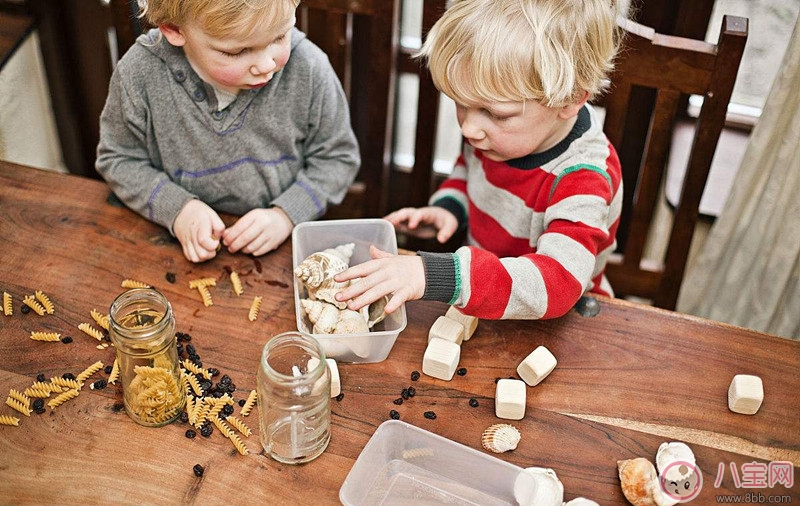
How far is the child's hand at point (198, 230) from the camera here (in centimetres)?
125

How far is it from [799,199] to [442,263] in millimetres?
851

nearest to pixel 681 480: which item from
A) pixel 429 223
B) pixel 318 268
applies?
pixel 318 268

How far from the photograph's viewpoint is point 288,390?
936 mm

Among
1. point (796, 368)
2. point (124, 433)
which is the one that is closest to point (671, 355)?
point (796, 368)

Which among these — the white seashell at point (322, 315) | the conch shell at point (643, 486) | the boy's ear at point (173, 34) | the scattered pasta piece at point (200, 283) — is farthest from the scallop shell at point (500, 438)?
the boy's ear at point (173, 34)

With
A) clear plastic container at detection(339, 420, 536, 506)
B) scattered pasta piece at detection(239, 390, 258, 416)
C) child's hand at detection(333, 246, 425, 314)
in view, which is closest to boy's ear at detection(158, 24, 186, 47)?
child's hand at detection(333, 246, 425, 314)

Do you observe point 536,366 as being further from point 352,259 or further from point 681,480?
point 352,259

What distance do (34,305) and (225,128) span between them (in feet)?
1.51

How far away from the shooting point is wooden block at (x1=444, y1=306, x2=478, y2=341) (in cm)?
113

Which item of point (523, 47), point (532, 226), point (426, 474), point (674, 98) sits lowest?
point (426, 474)

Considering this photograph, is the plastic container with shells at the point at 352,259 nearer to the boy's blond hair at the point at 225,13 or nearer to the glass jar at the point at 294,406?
the glass jar at the point at 294,406

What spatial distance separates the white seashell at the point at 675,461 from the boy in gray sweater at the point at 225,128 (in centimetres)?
69

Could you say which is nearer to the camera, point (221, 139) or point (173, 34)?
point (173, 34)

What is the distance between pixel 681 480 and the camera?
963 millimetres
